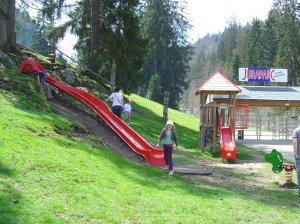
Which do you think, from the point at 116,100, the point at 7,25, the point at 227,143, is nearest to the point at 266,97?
the point at 227,143

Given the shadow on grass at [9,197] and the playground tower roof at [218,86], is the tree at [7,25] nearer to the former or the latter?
the playground tower roof at [218,86]

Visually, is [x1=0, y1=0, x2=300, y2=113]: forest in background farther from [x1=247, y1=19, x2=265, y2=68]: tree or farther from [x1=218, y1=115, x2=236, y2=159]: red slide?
[x1=218, y1=115, x2=236, y2=159]: red slide

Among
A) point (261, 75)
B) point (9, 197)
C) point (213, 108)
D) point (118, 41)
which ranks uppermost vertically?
point (118, 41)

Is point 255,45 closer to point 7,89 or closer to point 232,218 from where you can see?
point 7,89

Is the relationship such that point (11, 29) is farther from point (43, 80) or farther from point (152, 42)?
point (152, 42)

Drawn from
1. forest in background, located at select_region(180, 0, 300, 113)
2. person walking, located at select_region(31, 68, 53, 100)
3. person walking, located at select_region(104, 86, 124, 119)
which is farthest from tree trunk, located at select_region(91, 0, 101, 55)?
forest in background, located at select_region(180, 0, 300, 113)

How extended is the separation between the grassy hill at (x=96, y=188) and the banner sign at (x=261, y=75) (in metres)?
24.8

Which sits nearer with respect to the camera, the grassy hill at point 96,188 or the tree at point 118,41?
the grassy hill at point 96,188

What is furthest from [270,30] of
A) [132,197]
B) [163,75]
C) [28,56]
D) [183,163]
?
[132,197]

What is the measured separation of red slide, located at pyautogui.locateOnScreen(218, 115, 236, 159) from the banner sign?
60.0 feet

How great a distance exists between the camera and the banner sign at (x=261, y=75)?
36438 mm

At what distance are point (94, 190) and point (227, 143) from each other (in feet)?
36.0

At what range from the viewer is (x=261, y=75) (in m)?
36.8

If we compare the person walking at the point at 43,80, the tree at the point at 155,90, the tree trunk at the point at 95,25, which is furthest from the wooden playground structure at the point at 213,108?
the tree at the point at 155,90
